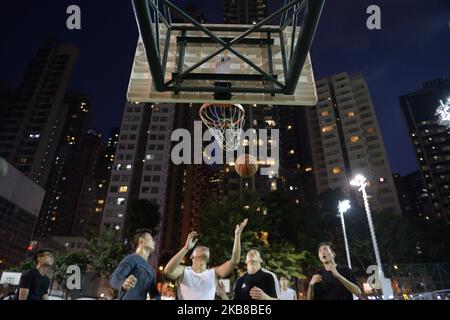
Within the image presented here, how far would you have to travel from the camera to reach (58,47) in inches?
3644

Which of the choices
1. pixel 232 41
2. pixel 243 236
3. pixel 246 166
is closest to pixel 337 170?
pixel 243 236

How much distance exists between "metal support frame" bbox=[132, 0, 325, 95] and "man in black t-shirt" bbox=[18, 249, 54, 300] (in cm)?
344

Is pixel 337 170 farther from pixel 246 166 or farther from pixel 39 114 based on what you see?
pixel 39 114

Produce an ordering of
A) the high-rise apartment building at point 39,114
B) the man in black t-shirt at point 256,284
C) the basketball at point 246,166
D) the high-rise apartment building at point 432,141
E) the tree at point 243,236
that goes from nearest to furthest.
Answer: the man in black t-shirt at point 256,284, the basketball at point 246,166, the tree at point 243,236, the high-rise apartment building at point 39,114, the high-rise apartment building at point 432,141

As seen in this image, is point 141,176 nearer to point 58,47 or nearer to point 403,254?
point 403,254

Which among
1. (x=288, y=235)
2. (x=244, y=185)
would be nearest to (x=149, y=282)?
(x=288, y=235)

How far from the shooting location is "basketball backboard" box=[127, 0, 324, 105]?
4.93 metres

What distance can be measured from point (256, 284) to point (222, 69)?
3582 millimetres

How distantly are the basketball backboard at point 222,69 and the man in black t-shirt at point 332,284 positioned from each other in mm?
2734

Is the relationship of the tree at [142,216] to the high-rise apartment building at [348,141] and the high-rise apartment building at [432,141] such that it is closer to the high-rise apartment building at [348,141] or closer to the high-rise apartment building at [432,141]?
the high-rise apartment building at [348,141]

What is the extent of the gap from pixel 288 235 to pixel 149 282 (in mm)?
30013

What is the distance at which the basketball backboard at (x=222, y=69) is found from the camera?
4930 millimetres

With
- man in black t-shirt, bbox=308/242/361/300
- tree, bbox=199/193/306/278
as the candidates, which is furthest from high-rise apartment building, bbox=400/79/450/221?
man in black t-shirt, bbox=308/242/361/300

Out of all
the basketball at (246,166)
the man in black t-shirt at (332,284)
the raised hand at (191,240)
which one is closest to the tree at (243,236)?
the basketball at (246,166)
